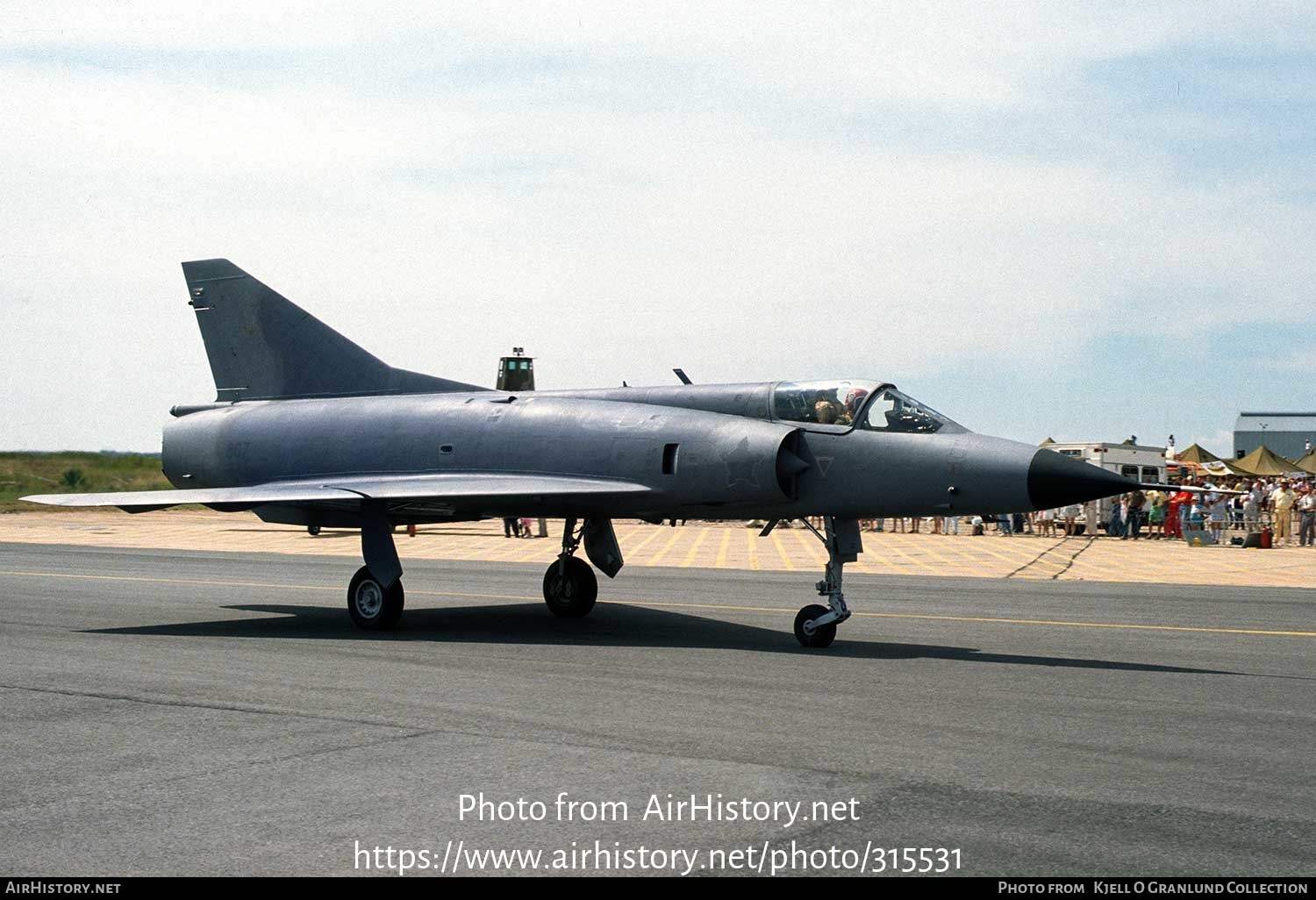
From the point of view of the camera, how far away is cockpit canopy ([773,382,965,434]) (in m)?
13.7

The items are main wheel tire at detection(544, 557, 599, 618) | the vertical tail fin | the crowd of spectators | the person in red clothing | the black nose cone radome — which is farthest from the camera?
the person in red clothing

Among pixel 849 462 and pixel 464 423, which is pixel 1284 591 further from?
pixel 464 423

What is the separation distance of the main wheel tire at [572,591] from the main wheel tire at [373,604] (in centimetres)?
224

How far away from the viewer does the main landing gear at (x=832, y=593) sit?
13461 mm

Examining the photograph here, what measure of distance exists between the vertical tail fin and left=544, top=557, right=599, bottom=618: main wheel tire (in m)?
3.44

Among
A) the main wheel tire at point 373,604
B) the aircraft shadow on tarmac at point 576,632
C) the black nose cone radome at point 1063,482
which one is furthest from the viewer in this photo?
the main wheel tire at point 373,604

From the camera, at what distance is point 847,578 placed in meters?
23.8

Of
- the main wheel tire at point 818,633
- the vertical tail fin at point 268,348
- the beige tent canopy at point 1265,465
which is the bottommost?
the main wheel tire at point 818,633

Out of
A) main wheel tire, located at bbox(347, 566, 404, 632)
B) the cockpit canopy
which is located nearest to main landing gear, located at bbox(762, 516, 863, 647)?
the cockpit canopy

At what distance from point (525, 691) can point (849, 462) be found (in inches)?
189

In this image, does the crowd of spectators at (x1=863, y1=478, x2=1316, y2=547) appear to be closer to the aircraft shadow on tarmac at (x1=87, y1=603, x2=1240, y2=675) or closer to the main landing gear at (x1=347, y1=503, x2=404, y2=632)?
the aircraft shadow on tarmac at (x1=87, y1=603, x2=1240, y2=675)

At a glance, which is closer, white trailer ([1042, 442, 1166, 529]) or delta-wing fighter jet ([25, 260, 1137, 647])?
delta-wing fighter jet ([25, 260, 1137, 647])

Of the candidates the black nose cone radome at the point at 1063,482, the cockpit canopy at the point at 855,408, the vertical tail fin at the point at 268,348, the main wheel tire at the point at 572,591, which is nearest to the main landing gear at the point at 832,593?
the cockpit canopy at the point at 855,408

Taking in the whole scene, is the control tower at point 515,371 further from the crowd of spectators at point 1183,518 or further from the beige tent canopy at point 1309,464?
the beige tent canopy at point 1309,464
